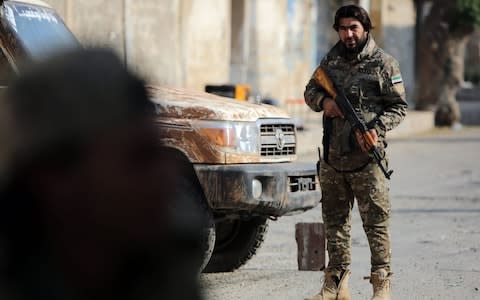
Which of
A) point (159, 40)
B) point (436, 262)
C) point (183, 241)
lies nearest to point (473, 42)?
point (159, 40)

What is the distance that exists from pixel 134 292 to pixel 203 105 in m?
5.83

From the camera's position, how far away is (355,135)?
7.10 metres

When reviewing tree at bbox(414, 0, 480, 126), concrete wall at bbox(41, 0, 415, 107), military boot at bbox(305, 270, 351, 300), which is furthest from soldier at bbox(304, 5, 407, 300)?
tree at bbox(414, 0, 480, 126)

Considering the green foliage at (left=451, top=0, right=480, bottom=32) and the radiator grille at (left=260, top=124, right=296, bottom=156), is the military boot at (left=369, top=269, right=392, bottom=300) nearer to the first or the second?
the radiator grille at (left=260, top=124, right=296, bottom=156)

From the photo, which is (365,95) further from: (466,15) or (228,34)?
(466,15)

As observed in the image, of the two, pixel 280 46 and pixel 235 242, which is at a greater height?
pixel 235 242

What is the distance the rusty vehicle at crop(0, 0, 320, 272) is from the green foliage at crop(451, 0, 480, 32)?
24.5 metres

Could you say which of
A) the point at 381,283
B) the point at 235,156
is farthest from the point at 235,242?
the point at 381,283

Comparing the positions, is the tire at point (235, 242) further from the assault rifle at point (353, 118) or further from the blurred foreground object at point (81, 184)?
the blurred foreground object at point (81, 184)

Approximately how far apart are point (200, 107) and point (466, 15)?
25.5 metres

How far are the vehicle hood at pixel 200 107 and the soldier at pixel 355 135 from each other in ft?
2.65

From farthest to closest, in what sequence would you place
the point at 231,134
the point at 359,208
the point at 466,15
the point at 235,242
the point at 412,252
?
the point at 466,15 → the point at 412,252 → the point at 235,242 → the point at 231,134 → the point at 359,208

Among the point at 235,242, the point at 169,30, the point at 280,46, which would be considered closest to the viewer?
the point at 235,242

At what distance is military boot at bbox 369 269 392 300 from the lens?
723 cm
